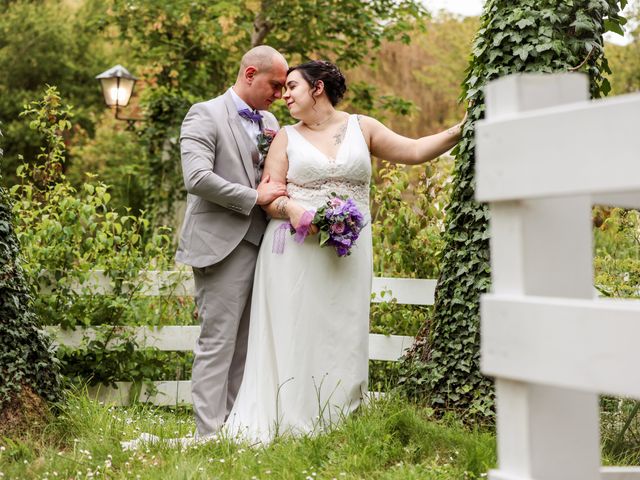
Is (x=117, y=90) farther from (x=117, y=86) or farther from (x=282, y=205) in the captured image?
(x=282, y=205)

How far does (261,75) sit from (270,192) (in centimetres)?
72

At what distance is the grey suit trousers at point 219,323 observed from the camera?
14.9 feet

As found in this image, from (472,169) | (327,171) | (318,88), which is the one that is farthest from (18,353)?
(472,169)

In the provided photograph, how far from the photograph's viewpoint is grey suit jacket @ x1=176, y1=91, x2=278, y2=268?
4.39 m

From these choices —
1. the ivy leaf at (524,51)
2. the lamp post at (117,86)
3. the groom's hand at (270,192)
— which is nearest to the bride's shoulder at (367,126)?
the groom's hand at (270,192)

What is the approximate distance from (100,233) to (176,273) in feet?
1.91

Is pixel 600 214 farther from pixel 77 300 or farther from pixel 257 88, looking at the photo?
pixel 77 300

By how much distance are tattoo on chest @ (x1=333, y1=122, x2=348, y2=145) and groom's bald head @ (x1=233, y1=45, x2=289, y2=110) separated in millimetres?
497

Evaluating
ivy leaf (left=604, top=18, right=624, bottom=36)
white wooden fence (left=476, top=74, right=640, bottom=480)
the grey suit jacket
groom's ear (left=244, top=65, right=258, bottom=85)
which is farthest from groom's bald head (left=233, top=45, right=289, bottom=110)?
white wooden fence (left=476, top=74, right=640, bottom=480)

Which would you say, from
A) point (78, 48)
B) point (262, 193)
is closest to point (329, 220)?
point (262, 193)

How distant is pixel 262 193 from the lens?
4.39 m

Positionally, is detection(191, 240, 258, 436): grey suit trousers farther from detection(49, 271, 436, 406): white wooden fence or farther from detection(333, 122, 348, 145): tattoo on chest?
detection(49, 271, 436, 406): white wooden fence

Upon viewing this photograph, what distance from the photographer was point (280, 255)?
173 inches

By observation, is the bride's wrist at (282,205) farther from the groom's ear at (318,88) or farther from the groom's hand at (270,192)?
the groom's ear at (318,88)
